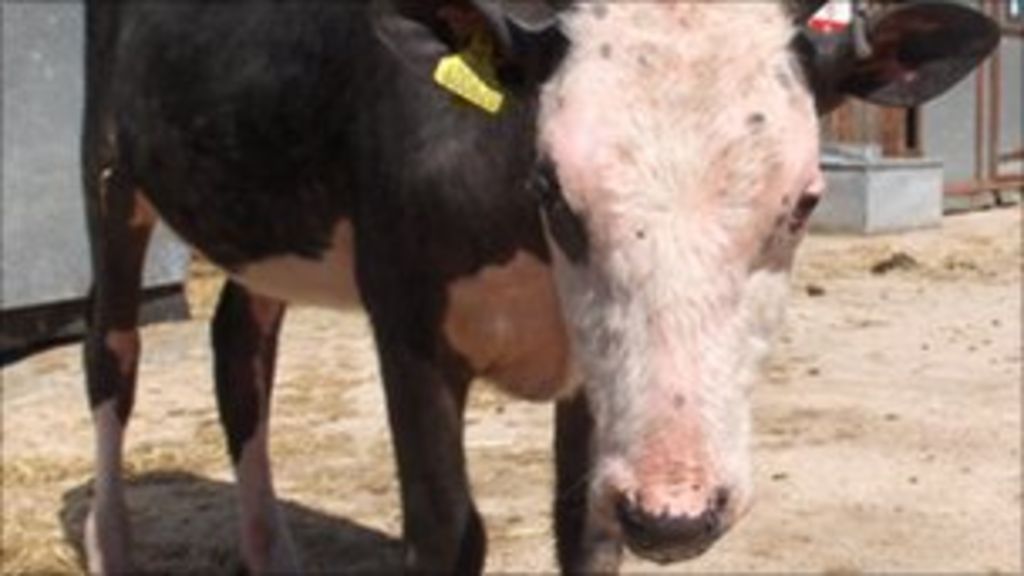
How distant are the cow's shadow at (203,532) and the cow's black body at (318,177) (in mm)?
383

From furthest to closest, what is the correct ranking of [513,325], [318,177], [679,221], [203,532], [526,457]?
[526,457]
[203,532]
[318,177]
[513,325]
[679,221]

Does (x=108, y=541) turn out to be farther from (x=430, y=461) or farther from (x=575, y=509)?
(x=430, y=461)

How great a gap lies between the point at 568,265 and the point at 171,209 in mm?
2114

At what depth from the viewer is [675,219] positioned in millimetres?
2455

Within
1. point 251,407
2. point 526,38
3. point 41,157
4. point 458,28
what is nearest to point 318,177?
point 458,28

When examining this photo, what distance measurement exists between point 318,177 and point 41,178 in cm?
498

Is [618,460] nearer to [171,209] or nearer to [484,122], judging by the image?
[484,122]

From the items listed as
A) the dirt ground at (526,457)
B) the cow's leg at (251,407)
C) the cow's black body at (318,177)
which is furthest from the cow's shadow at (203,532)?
the cow's black body at (318,177)

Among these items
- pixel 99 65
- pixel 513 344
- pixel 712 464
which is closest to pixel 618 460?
pixel 712 464

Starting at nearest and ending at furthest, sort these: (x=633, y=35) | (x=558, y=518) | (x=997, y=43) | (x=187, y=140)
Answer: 1. (x=633, y=35)
2. (x=997, y=43)
3. (x=558, y=518)
4. (x=187, y=140)

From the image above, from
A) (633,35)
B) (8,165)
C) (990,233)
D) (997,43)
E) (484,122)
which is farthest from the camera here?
(990,233)

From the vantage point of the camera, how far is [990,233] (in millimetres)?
13719

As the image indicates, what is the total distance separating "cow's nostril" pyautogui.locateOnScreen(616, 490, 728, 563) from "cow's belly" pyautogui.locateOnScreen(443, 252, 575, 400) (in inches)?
39.0

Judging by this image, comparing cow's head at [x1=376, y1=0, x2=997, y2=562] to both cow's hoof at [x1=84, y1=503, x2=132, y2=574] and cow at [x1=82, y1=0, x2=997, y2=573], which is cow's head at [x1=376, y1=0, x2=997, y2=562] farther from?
cow's hoof at [x1=84, y1=503, x2=132, y2=574]
